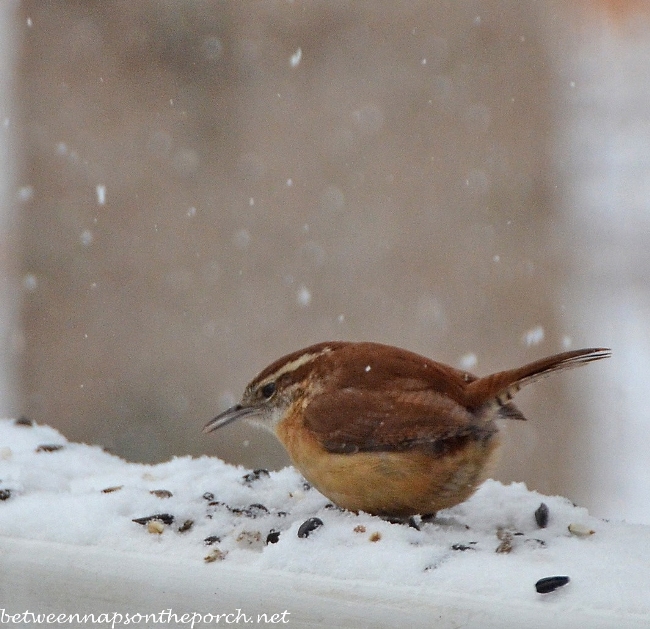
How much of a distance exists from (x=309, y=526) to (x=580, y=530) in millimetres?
583

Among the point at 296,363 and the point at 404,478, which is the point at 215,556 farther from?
the point at 296,363

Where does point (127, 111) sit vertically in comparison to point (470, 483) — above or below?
above

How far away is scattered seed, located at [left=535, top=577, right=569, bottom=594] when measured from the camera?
1420 mm

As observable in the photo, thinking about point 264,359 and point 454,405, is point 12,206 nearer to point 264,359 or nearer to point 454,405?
point 264,359

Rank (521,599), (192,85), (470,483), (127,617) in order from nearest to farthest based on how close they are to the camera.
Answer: (521,599)
(127,617)
(470,483)
(192,85)

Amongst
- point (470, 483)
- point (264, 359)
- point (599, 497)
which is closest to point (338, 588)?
point (470, 483)

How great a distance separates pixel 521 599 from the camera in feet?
4.58

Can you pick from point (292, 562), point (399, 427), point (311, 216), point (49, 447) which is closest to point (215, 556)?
point (292, 562)

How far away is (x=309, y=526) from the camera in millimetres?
1812

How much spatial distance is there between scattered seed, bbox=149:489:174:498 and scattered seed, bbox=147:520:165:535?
0.75 feet

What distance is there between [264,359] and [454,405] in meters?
3.39

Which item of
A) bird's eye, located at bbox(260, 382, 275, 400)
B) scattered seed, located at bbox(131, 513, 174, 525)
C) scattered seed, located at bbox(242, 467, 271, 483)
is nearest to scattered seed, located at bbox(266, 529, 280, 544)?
scattered seed, located at bbox(131, 513, 174, 525)

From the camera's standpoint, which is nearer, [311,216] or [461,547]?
[461,547]

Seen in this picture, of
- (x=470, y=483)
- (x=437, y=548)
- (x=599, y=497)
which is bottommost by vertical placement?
(x=437, y=548)
